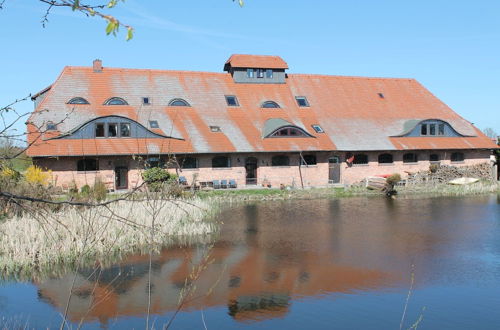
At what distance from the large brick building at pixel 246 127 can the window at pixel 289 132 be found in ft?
0.22

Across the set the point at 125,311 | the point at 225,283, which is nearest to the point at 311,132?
the point at 225,283

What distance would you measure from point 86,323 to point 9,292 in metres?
3.17

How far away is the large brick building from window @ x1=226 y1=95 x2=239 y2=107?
0.40ft

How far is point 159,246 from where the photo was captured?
1582 cm

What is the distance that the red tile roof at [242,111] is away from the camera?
31.5m

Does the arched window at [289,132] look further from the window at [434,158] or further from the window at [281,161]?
the window at [434,158]

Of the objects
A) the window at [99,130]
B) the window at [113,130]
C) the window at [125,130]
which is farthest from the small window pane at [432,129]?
the window at [99,130]

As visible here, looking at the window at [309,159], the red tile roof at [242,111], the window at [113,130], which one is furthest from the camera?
the window at [309,159]

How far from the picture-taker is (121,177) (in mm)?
30688

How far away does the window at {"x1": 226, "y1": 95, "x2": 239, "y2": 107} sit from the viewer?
1428 inches

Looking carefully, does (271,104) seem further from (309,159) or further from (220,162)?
(220,162)

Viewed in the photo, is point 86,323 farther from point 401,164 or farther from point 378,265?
point 401,164

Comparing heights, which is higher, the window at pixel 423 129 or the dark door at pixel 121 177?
the window at pixel 423 129

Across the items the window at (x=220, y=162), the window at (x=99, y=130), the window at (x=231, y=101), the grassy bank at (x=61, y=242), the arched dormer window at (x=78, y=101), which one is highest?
the window at (x=231, y=101)
